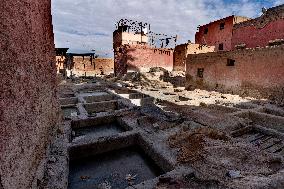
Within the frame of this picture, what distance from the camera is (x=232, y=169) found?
146 inches

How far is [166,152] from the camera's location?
4500mm

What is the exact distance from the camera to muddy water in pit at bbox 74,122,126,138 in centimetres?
675

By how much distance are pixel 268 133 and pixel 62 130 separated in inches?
248

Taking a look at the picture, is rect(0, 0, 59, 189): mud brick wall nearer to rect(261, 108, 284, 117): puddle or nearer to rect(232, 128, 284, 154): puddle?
rect(232, 128, 284, 154): puddle

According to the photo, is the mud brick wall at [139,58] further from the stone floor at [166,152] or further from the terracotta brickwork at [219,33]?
the stone floor at [166,152]

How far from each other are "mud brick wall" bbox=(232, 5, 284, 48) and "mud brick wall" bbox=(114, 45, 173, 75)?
377 inches

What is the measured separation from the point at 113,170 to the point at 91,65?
34291mm

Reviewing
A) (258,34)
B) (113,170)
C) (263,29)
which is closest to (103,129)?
(113,170)

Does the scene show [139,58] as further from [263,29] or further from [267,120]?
[267,120]

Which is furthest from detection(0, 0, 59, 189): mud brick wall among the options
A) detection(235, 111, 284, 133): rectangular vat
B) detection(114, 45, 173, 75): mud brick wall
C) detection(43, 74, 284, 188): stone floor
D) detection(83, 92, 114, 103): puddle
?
detection(114, 45, 173, 75): mud brick wall

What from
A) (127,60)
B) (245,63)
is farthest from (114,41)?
(245,63)

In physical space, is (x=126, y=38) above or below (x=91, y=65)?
above

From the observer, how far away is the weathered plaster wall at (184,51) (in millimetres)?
25445

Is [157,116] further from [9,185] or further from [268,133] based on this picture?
[9,185]
